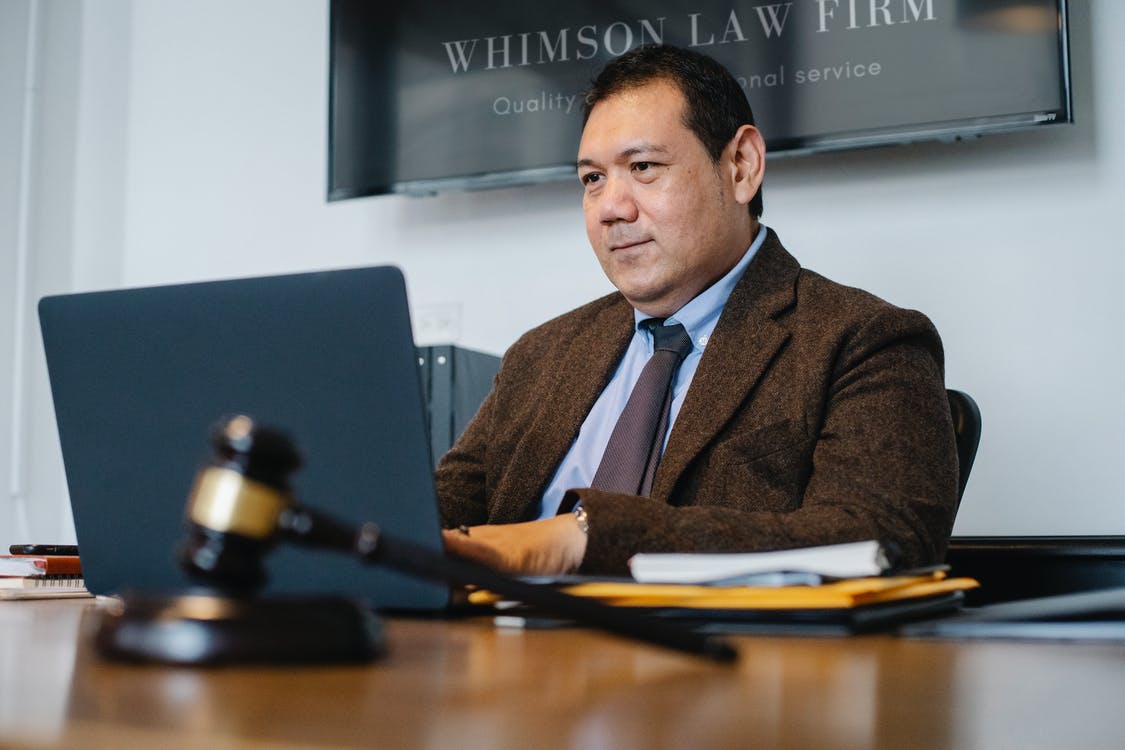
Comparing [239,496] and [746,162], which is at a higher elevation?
[746,162]

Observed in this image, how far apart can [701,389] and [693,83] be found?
20.1 inches

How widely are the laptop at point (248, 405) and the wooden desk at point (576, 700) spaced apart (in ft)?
0.65

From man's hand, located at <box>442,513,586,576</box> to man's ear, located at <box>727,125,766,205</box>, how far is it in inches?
34.1

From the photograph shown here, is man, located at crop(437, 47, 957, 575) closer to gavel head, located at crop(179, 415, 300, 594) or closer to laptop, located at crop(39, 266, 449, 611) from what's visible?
laptop, located at crop(39, 266, 449, 611)

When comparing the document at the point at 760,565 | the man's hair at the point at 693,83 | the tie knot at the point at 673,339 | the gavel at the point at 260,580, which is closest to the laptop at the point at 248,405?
the document at the point at 760,565

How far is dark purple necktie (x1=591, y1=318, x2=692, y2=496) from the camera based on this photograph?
1.53 metres

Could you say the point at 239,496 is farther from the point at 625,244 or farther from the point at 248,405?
the point at 625,244

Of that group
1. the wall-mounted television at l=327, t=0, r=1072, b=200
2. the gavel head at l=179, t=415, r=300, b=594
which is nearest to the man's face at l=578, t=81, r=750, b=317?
the wall-mounted television at l=327, t=0, r=1072, b=200

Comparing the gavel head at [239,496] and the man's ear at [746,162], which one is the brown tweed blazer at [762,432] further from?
the gavel head at [239,496]

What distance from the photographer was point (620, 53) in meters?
2.40

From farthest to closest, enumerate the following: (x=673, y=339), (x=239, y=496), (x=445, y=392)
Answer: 1. (x=445, y=392)
2. (x=673, y=339)
3. (x=239, y=496)

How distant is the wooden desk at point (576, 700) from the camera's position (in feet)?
1.20

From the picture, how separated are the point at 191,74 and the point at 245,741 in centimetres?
289

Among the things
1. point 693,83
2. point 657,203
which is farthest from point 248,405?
point 693,83
